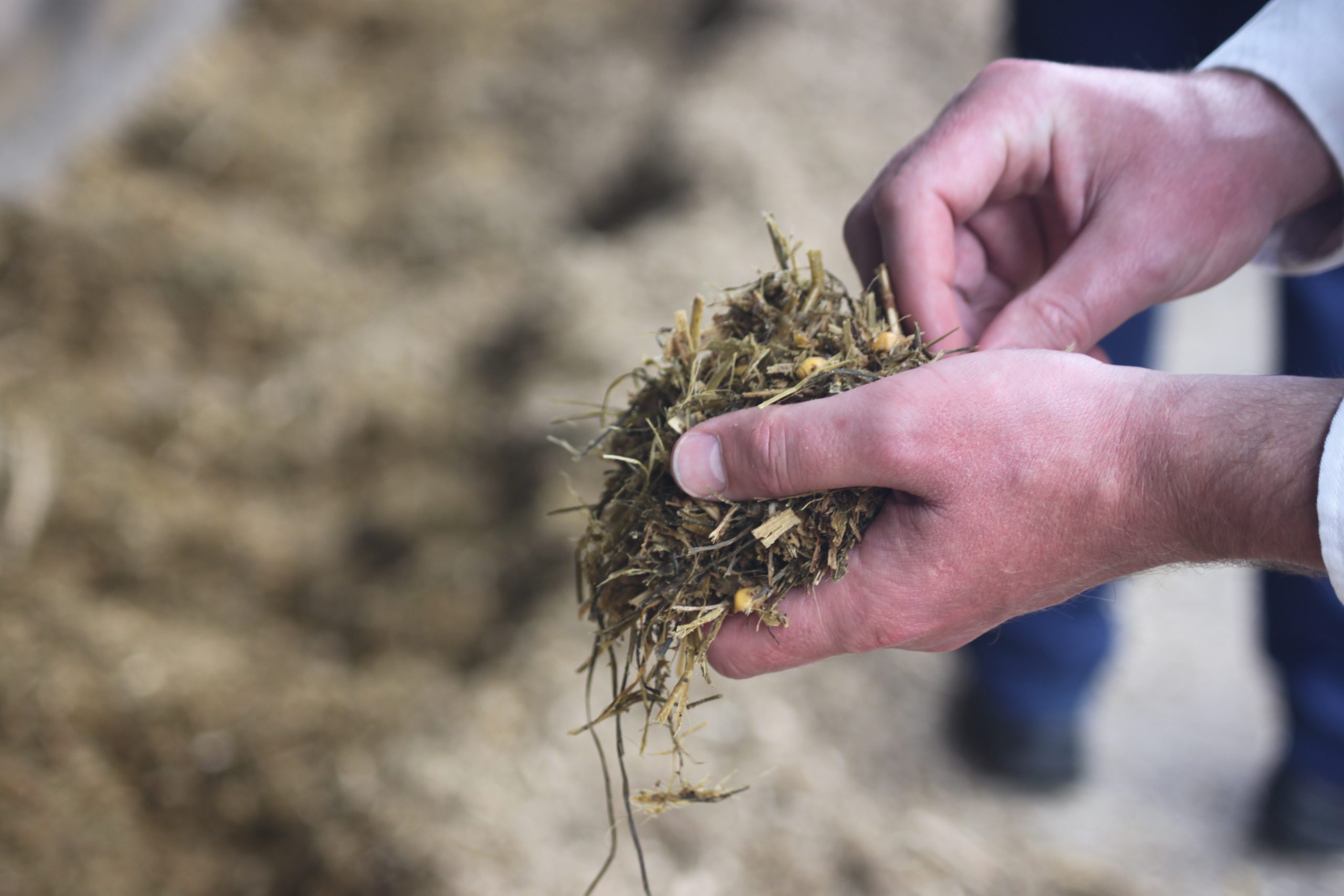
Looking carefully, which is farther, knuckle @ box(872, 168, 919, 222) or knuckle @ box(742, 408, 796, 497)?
knuckle @ box(872, 168, 919, 222)

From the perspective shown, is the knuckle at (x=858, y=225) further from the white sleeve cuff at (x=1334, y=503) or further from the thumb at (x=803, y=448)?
the white sleeve cuff at (x=1334, y=503)

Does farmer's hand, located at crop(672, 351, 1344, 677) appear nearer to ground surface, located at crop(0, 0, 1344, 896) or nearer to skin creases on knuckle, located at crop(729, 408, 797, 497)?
skin creases on knuckle, located at crop(729, 408, 797, 497)

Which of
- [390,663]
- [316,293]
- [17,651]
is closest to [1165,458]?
[390,663]

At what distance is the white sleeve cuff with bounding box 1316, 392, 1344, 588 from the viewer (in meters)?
0.96

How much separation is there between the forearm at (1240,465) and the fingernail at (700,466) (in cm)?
53

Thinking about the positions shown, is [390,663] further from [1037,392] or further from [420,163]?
[420,163]

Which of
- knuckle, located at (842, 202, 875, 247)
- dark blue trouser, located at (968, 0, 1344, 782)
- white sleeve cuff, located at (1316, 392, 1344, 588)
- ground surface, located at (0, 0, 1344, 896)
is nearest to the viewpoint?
white sleeve cuff, located at (1316, 392, 1344, 588)

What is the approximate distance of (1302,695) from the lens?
7.79ft

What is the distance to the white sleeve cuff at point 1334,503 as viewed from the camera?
0.96m

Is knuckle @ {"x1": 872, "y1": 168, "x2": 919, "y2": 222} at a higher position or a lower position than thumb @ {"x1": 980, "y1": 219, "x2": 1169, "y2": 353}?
higher

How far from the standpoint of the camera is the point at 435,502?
10.4 feet

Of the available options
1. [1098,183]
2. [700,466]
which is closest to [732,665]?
[700,466]

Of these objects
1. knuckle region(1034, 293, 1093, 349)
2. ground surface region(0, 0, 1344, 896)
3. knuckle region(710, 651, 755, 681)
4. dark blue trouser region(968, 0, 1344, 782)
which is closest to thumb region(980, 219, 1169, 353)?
knuckle region(1034, 293, 1093, 349)

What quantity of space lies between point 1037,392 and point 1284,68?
84cm
